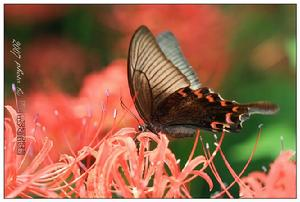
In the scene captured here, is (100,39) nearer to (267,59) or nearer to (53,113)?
(53,113)

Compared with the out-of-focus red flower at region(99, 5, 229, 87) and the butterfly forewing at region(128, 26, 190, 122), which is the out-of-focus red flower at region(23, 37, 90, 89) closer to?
the out-of-focus red flower at region(99, 5, 229, 87)

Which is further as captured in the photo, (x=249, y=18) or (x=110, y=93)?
(x=249, y=18)

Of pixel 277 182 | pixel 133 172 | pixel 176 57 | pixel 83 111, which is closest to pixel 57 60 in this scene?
pixel 83 111

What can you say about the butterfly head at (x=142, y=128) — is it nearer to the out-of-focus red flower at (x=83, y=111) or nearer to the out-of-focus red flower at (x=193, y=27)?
the out-of-focus red flower at (x=83, y=111)

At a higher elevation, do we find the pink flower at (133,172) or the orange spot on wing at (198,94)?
the orange spot on wing at (198,94)

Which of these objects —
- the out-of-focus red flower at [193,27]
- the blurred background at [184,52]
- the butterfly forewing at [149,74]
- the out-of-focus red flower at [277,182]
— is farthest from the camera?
the out-of-focus red flower at [193,27]

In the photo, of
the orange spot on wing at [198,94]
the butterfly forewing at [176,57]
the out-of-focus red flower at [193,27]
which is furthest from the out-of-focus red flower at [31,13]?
the orange spot on wing at [198,94]

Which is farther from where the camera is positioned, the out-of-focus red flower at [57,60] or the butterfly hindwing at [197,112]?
the out-of-focus red flower at [57,60]

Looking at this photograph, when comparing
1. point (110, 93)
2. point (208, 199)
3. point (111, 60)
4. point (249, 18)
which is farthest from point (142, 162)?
point (249, 18)
